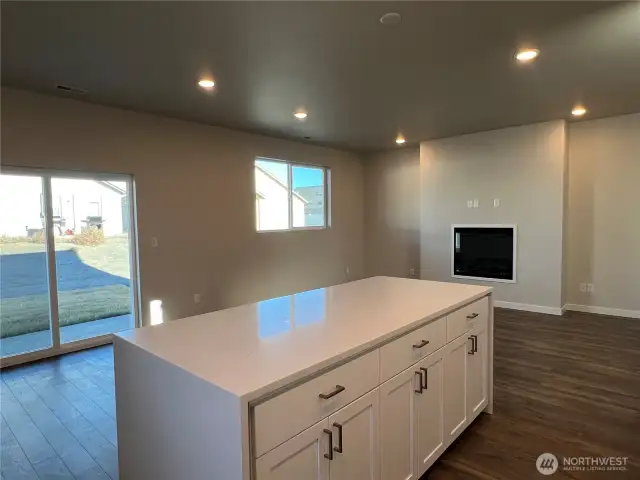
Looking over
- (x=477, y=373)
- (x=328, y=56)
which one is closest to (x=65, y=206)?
(x=328, y=56)

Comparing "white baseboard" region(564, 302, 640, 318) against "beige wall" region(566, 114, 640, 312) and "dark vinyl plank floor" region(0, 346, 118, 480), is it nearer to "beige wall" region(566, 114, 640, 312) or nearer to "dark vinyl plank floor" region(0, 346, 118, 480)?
"beige wall" region(566, 114, 640, 312)

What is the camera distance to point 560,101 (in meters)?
4.24

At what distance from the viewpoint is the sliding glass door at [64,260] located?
3828 millimetres

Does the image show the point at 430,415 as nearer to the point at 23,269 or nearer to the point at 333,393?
the point at 333,393

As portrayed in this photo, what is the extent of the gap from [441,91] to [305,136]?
8.48 feet

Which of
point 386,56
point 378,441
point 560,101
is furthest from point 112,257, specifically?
point 560,101

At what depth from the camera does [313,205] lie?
707 cm

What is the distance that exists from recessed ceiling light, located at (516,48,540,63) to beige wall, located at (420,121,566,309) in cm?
247

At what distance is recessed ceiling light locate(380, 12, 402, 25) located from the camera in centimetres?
236

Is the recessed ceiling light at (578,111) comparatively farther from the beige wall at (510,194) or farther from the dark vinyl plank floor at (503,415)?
the dark vinyl plank floor at (503,415)

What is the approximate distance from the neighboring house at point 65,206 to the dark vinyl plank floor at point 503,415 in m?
1.36

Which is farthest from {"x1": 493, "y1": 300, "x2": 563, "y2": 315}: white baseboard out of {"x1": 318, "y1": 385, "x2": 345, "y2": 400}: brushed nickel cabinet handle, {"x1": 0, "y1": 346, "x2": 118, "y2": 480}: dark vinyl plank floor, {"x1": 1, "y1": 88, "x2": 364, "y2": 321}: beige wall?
{"x1": 0, "y1": 346, "x2": 118, "y2": 480}: dark vinyl plank floor

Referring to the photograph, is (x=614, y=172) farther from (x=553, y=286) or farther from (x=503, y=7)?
(x=503, y=7)

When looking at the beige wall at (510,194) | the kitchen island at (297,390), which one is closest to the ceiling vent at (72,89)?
the kitchen island at (297,390)
